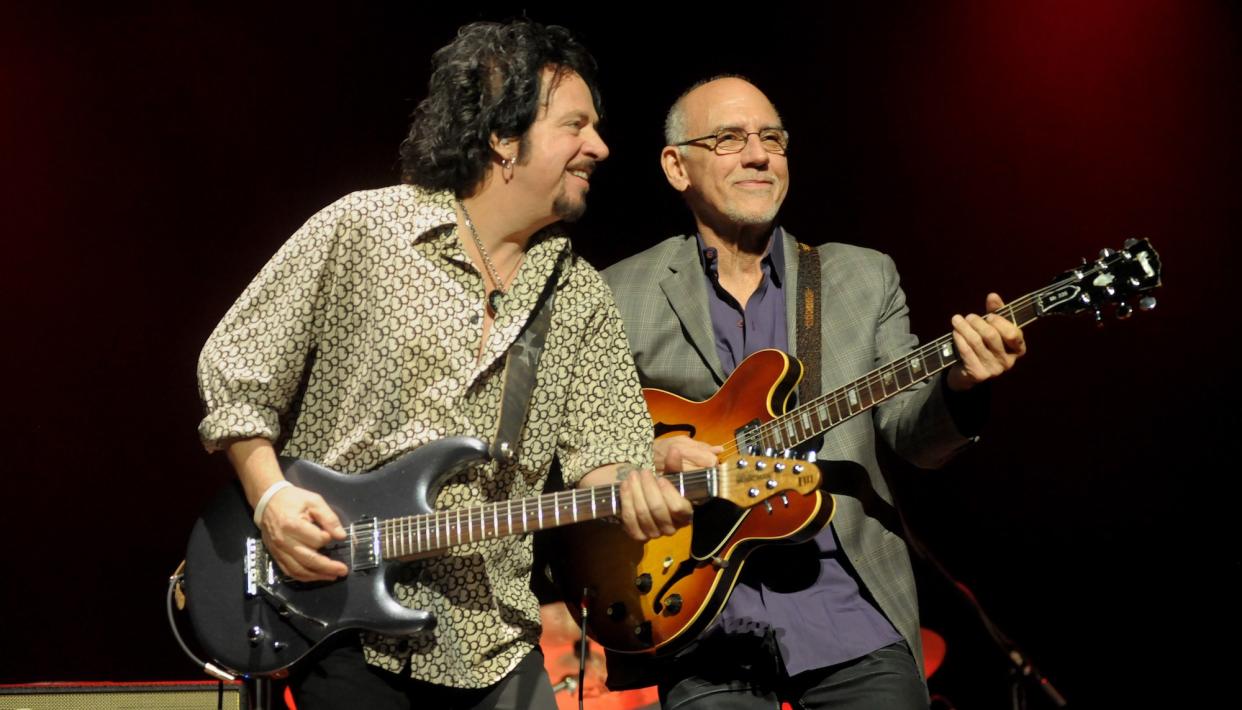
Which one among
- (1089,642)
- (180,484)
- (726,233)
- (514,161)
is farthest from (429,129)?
(1089,642)

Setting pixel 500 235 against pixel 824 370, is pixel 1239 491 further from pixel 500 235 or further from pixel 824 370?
pixel 500 235

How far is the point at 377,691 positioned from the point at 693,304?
4.98 ft

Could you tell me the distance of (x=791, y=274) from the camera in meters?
3.59

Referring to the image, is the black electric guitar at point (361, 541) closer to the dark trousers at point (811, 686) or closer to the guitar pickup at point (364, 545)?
the guitar pickup at point (364, 545)

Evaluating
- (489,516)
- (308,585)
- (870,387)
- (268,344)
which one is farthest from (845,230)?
(308,585)

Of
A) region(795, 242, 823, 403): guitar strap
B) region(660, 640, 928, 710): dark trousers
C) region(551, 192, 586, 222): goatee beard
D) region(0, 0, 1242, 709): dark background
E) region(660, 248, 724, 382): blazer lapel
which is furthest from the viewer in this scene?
region(0, 0, 1242, 709): dark background

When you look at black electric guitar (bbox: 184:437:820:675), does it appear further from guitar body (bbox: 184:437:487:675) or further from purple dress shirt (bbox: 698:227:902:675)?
purple dress shirt (bbox: 698:227:902:675)

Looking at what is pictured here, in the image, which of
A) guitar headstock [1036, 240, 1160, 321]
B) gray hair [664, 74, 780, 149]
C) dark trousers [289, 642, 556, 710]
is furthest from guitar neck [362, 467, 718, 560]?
gray hair [664, 74, 780, 149]

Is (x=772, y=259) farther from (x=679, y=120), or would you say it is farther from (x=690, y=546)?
(x=690, y=546)

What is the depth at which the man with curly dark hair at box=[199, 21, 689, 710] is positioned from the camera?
259 centimetres

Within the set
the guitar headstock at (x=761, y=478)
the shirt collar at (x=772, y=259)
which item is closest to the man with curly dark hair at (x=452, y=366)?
the guitar headstock at (x=761, y=478)

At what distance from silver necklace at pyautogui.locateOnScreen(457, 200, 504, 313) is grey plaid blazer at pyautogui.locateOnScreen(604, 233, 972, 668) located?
2.51 feet

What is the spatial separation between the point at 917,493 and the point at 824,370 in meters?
1.42

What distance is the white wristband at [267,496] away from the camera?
2.55 metres
